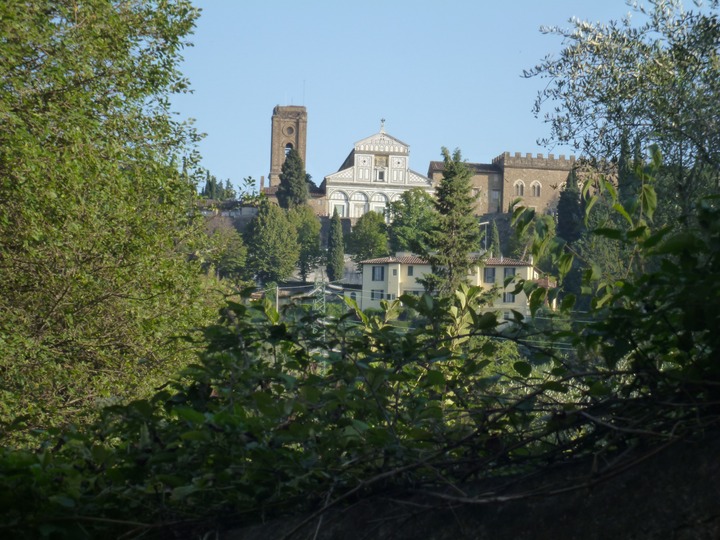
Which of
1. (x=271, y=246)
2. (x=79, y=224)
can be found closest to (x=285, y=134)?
(x=271, y=246)

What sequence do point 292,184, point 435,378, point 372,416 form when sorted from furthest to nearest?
point 292,184 < point 372,416 < point 435,378

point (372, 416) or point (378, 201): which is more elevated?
point (378, 201)

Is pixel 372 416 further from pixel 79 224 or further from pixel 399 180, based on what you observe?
pixel 399 180

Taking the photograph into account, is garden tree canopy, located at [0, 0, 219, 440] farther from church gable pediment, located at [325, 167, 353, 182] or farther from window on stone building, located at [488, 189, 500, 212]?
church gable pediment, located at [325, 167, 353, 182]

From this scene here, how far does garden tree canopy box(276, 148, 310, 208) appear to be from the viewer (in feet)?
405

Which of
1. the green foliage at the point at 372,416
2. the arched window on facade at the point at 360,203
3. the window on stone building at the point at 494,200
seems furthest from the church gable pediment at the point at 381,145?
the green foliage at the point at 372,416

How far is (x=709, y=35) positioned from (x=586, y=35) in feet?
6.79

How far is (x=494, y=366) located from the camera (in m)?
3.30

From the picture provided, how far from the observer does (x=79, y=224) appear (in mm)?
12133

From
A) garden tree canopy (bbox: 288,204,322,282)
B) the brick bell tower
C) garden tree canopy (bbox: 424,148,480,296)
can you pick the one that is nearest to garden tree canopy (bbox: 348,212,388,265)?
garden tree canopy (bbox: 288,204,322,282)

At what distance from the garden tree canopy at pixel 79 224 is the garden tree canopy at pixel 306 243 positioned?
99.1 meters

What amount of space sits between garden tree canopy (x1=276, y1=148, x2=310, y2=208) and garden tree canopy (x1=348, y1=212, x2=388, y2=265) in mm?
12987

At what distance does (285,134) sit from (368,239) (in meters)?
39.6

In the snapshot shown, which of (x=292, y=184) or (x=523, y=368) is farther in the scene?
(x=292, y=184)
